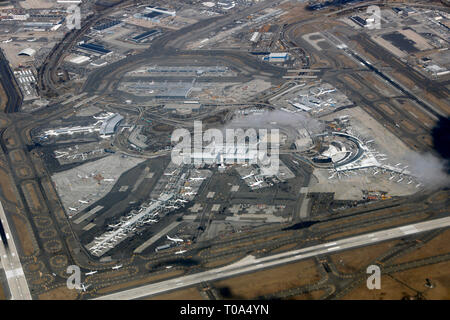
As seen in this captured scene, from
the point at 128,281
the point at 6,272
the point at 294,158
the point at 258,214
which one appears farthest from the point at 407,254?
the point at 6,272

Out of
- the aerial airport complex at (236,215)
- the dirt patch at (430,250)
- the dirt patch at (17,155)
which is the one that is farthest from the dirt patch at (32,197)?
the dirt patch at (430,250)

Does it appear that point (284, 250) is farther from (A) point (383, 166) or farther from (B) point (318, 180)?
(A) point (383, 166)

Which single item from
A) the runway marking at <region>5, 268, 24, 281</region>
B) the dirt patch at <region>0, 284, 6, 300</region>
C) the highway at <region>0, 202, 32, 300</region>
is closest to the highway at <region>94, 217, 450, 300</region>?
the highway at <region>0, 202, 32, 300</region>

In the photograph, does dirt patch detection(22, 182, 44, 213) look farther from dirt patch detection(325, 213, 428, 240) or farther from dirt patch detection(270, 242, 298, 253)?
dirt patch detection(325, 213, 428, 240)

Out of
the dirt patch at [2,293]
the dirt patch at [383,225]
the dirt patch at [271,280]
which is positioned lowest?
the dirt patch at [2,293]

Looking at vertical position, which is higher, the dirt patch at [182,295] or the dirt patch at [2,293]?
the dirt patch at [182,295]

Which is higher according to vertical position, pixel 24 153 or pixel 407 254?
pixel 407 254

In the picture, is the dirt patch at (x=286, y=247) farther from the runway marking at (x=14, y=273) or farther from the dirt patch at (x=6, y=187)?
the dirt patch at (x=6, y=187)
